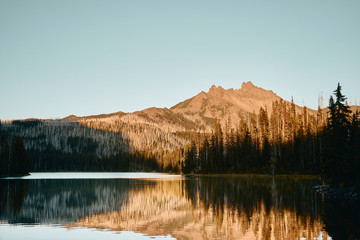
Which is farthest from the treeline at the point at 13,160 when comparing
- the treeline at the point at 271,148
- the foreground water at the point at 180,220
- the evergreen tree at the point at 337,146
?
the evergreen tree at the point at 337,146

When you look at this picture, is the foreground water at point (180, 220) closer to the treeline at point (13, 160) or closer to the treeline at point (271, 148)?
the treeline at point (271, 148)

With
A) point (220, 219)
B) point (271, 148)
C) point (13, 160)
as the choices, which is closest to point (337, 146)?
point (220, 219)

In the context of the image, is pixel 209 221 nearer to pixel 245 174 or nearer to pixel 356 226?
pixel 356 226

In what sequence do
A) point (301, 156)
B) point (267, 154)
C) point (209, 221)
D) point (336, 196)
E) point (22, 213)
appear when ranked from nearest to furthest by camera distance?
point (209, 221) → point (22, 213) → point (336, 196) → point (301, 156) → point (267, 154)

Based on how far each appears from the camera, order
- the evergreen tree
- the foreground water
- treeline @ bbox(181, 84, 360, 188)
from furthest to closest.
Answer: treeline @ bbox(181, 84, 360, 188) < the evergreen tree < the foreground water

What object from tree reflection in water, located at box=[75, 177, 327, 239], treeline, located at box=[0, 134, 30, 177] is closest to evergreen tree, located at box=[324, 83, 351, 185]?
tree reflection in water, located at box=[75, 177, 327, 239]

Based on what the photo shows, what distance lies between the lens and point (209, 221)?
93.2 ft

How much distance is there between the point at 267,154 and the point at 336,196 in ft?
229

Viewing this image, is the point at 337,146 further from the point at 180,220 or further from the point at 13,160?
the point at 13,160

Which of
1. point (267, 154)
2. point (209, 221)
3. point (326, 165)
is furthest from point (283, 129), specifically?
point (209, 221)

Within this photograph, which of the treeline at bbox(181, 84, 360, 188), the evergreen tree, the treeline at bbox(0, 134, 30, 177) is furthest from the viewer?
the treeline at bbox(0, 134, 30, 177)

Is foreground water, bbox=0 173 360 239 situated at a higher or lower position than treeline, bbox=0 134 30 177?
lower

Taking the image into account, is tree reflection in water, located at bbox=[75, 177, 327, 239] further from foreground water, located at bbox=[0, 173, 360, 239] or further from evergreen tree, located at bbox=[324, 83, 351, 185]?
evergreen tree, located at bbox=[324, 83, 351, 185]

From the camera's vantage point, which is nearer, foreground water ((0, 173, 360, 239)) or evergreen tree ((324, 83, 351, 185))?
foreground water ((0, 173, 360, 239))
